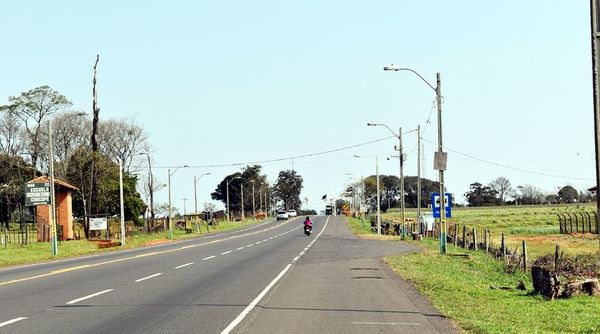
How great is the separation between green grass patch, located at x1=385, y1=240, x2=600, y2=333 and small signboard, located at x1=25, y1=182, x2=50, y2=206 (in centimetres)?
2565

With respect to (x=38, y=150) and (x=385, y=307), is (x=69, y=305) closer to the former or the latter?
(x=385, y=307)

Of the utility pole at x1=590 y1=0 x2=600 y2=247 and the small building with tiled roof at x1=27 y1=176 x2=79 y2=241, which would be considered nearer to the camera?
the utility pole at x1=590 y1=0 x2=600 y2=247

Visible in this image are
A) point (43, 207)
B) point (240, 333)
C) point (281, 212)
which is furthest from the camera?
point (281, 212)

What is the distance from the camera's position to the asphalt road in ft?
40.5

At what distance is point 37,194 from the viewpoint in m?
44.5

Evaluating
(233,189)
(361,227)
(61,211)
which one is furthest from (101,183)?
(233,189)

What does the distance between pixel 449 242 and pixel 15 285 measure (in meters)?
32.8

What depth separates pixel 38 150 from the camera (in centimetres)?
8881

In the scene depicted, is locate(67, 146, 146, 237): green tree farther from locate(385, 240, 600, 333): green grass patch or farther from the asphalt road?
locate(385, 240, 600, 333): green grass patch

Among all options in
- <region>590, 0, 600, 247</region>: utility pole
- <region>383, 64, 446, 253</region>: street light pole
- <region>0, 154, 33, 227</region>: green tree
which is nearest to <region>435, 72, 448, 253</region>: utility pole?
<region>383, 64, 446, 253</region>: street light pole

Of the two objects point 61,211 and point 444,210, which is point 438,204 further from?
point 61,211

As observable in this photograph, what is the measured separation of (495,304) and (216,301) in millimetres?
5948

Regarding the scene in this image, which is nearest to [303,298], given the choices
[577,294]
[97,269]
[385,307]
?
[385,307]

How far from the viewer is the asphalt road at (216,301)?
1234 cm
